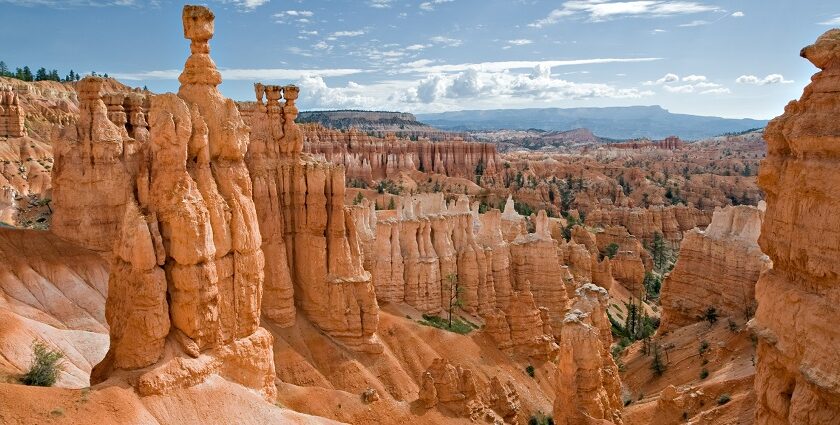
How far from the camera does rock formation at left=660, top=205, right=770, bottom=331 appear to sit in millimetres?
35375

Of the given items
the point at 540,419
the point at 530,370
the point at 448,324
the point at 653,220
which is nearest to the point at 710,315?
the point at 530,370

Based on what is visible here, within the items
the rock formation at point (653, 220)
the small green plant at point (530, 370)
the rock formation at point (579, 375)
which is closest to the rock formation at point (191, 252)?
the rock formation at point (579, 375)

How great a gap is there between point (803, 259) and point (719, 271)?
2867 centimetres

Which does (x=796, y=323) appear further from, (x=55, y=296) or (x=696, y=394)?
(x=55, y=296)

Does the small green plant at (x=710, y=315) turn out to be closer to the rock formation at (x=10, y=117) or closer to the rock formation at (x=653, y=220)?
the rock formation at (x=653, y=220)

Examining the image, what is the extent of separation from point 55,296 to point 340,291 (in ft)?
41.3


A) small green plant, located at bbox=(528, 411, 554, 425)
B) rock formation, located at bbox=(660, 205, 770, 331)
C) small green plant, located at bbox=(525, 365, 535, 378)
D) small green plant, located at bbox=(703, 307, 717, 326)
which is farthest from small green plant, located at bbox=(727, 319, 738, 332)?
small green plant, located at bbox=(528, 411, 554, 425)

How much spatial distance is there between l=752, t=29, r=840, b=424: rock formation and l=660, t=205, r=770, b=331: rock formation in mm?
23307

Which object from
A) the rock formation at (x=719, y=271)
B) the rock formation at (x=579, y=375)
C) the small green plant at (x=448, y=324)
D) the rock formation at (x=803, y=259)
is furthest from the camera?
the small green plant at (x=448, y=324)

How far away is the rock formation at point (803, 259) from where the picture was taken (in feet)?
36.2

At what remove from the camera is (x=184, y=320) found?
1611cm

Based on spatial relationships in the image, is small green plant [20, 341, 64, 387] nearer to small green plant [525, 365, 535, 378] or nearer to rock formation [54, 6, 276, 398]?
rock formation [54, 6, 276, 398]

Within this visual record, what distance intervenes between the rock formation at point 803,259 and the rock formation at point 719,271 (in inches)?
918

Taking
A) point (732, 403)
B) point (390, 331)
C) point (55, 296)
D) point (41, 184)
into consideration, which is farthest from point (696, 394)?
point (41, 184)
